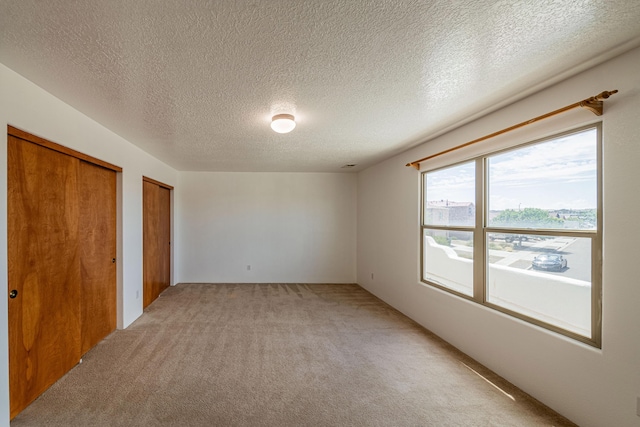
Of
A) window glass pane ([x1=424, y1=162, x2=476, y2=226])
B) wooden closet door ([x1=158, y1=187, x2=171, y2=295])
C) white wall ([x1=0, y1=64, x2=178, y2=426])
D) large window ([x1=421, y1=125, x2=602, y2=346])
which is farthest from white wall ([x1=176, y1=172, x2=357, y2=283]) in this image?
large window ([x1=421, y1=125, x2=602, y2=346])

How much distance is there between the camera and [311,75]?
188 centimetres

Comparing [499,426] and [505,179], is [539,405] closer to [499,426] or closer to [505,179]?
[499,426]

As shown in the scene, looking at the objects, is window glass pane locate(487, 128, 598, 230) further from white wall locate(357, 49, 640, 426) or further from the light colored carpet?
the light colored carpet

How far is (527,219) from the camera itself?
232 centimetres

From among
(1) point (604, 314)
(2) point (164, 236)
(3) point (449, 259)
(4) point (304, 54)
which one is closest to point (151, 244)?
(2) point (164, 236)

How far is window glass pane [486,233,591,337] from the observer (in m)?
1.92

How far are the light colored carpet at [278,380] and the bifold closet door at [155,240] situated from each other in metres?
0.79

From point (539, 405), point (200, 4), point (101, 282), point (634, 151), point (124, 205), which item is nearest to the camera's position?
point (200, 4)

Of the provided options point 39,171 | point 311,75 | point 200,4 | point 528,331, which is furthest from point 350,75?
point 39,171

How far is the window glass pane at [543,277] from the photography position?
6.30 ft

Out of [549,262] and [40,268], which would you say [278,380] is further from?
[549,262]

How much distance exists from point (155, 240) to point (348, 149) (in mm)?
3599

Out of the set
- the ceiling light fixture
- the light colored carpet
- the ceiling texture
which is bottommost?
the light colored carpet

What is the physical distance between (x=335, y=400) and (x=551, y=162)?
98.9 inches
